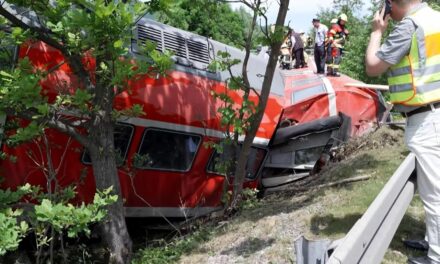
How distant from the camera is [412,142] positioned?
326 cm

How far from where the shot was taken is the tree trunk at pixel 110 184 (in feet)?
16.4

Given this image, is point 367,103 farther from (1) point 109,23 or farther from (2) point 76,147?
(1) point 109,23

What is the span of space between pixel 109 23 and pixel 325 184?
370 centimetres

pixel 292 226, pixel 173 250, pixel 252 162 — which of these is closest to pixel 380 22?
pixel 292 226

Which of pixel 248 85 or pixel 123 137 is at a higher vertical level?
pixel 248 85

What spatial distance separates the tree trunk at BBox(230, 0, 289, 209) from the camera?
596 cm

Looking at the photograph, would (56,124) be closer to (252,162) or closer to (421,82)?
(421,82)

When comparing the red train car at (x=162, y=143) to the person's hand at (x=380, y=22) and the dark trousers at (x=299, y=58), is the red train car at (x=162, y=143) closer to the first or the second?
the person's hand at (x=380, y=22)

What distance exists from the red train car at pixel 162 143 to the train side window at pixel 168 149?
13 millimetres

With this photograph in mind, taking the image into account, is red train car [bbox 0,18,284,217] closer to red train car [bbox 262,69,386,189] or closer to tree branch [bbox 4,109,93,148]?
tree branch [bbox 4,109,93,148]

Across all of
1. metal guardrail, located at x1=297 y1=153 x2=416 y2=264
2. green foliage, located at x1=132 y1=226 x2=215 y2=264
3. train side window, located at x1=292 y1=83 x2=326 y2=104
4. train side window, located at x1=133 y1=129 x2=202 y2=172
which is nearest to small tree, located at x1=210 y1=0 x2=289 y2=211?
train side window, located at x1=133 y1=129 x2=202 y2=172

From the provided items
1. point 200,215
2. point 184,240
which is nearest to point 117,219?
point 184,240

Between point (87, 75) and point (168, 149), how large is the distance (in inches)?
77.3

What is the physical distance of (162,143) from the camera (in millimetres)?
6379
